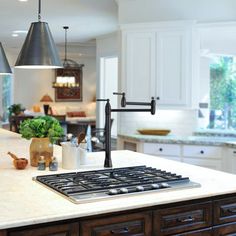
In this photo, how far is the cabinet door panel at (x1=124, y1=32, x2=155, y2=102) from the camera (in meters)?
5.32

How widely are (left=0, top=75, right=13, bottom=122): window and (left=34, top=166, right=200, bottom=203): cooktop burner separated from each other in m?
10.7

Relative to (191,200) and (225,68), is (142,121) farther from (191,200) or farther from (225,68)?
(191,200)

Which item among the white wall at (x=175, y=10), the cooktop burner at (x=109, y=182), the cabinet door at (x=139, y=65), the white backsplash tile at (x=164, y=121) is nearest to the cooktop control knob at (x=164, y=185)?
the cooktop burner at (x=109, y=182)

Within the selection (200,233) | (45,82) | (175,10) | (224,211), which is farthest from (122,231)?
(45,82)

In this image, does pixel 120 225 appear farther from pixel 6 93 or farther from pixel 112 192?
pixel 6 93

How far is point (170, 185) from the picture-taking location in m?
2.14

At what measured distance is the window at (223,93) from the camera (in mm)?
5664

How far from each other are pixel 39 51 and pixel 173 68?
2.84 meters

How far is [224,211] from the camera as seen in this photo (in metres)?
2.19

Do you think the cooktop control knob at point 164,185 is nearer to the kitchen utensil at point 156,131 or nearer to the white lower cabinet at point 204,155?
the white lower cabinet at point 204,155

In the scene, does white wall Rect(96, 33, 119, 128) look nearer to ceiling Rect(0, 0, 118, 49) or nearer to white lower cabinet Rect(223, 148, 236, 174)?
ceiling Rect(0, 0, 118, 49)

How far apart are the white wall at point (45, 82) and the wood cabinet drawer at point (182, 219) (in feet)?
35.2

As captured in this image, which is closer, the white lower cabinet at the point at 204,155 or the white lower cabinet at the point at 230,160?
the white lower cabinet at the point at 230,160

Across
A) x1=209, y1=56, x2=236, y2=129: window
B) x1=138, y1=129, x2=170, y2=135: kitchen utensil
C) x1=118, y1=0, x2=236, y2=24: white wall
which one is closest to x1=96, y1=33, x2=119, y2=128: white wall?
x1=118, y1=0, x2=236, y2=24: white wall
